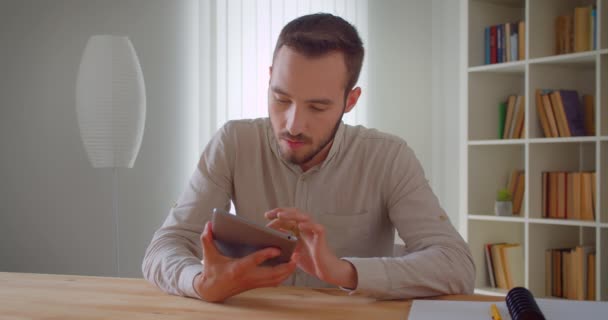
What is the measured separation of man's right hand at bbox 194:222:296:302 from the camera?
1.16 meters

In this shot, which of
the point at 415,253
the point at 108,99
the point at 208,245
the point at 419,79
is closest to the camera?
the point at 208,245

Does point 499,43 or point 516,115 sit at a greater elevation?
point 499,43

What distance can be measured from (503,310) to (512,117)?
8.47ft

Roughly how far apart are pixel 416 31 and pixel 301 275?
114 inches

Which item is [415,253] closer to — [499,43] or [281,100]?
[281,100]

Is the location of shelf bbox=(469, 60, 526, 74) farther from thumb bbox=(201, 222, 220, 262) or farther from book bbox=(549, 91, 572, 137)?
thumb bbox=(201, 222, 220, 262)

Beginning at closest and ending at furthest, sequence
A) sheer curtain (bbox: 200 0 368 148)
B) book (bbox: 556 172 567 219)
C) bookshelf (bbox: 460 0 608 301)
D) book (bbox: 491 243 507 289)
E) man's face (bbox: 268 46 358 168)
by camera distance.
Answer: man's face (bbox: 268 46 358 168), bookshelf (bbox: 460 0 608 301), book (bbox: 556 172 567 219), book (bbox: 491 243 507 289), sheer curtain (bbox: 200 0 368 148)

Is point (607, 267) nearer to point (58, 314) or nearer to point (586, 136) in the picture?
point (586, 136)

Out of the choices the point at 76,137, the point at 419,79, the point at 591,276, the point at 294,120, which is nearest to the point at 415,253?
the point at 294,120

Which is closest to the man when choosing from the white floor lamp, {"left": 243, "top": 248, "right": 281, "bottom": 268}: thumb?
{"left": 243, "top": 248, "right": 281, "bottom": 268}: thumb

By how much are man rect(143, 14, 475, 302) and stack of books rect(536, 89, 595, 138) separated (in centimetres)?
169

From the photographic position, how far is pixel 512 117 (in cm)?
349

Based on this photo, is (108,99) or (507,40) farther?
(507,40)

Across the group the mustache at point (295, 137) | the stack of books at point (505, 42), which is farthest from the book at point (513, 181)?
the mustache at point (295, 137)
